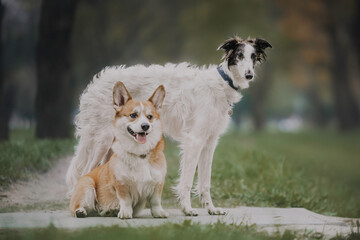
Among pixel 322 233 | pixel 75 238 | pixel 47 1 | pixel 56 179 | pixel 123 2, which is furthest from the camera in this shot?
pixel 123 2

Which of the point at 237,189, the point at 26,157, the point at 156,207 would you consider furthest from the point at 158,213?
the point at 26,157

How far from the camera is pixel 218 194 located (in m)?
7.54

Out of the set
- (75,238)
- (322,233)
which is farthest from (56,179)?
(322,233)

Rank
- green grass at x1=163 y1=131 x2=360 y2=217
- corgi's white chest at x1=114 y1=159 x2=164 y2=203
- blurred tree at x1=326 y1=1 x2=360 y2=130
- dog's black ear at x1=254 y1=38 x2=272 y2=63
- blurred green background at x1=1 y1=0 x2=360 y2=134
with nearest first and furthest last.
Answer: corgi's white chest at x1=114 y1=159 x2=164 y2=203
dog's black ear at x1=254 y1=38 x2=272 y2=63
green grass at x1=163 y1=131 x2=360 y2=217
blurred green background at x1=1 y1=0 x2=360 y2=134
blurred tree at x1=326 y1=1 x2=360 y2=130

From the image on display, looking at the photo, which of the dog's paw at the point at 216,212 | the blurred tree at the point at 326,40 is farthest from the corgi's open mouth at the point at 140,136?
the blurred tree at the point at 326,40

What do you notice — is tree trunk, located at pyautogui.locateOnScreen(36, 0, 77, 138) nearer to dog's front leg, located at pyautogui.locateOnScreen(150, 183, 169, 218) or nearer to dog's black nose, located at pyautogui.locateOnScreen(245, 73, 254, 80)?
dog's front leg, located at pyautogui.locateOnScreen(150, 183, 169, 218)

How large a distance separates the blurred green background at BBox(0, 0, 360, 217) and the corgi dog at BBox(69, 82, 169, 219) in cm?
191

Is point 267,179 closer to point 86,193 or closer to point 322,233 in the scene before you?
point 322,233


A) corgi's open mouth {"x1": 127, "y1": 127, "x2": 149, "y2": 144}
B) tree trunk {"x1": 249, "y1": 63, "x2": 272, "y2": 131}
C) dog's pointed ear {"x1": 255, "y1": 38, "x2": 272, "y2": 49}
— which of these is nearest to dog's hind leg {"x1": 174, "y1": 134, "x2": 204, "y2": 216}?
corgi's open mouth {"x1": 127, "y1": 127, "x2": 149, "y2": 144}

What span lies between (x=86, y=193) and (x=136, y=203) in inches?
22.8

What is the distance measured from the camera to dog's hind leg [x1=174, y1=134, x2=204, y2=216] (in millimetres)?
5728

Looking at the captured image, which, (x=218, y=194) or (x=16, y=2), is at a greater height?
(x=16, y=2)

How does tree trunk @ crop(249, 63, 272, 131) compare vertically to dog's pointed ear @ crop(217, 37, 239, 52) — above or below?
above

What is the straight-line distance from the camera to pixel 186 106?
6.22 meters
